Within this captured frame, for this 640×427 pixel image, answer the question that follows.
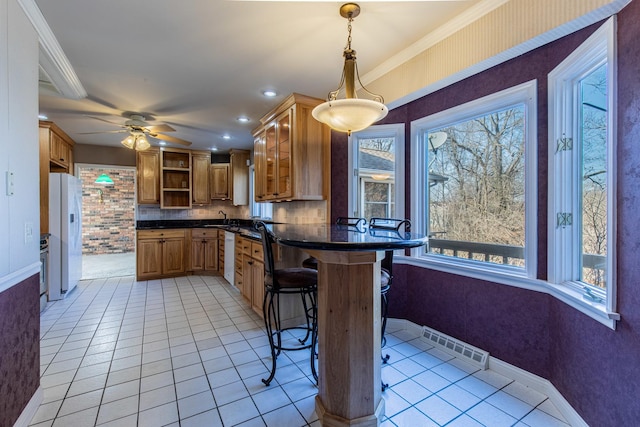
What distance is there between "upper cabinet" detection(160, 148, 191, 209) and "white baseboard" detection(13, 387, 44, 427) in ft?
13.2

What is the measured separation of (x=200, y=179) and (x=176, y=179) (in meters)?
0.51

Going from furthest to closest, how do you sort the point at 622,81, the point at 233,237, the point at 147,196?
the point at 147,196 → the point at 233,237 → the point at 622,81

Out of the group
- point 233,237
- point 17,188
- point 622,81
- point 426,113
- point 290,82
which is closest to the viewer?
point 622,81

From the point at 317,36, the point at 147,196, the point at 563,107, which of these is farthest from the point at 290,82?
the point at 147,196

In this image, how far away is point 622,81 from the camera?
1.29 m

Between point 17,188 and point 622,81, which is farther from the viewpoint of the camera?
point 17,188

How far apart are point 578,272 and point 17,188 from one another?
10.7ft

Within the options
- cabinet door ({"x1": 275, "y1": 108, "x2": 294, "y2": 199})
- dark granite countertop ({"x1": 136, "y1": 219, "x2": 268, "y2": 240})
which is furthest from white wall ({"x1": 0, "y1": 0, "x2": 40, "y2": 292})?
dark granite countertop ({"x1": 136, "y1": 219, "x2": 268, "y2": 240})

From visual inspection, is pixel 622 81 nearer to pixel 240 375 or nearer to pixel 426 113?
pixel 426 113

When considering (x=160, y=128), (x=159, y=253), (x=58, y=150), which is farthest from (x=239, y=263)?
(x=58, y=150)

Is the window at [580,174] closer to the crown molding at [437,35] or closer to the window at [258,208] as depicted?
the crown molding at [437,35]

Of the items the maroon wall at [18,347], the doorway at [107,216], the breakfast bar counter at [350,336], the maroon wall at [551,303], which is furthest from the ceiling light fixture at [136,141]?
the doorway at [107,216]

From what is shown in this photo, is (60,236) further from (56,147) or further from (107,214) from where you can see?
(107,214)

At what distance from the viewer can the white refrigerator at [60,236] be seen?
3797 mm
